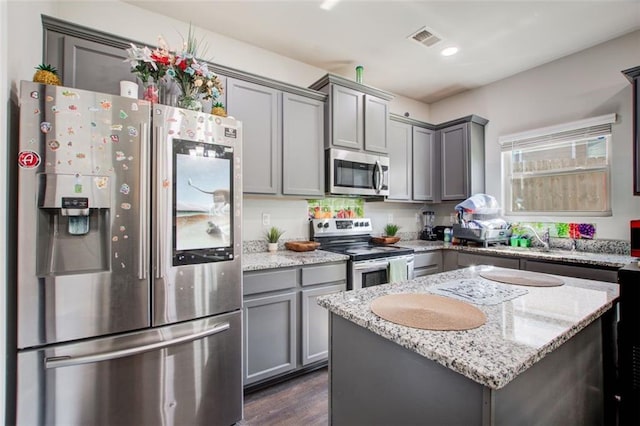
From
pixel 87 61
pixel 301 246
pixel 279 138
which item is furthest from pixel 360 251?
pixel 87 61

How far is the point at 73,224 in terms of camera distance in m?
1.33

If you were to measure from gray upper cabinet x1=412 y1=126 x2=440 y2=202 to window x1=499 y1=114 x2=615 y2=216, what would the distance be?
75 centimetres

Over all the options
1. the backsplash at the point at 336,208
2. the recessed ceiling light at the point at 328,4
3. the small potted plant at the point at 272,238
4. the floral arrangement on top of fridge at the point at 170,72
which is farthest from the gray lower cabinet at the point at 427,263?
the floral arrangement on top of fridge at the point at 170,72

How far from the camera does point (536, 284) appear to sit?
142 centimetres

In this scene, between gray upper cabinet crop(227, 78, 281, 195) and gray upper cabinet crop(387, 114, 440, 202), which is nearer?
gray upper cabinet crop(227, 78, 281, 195)

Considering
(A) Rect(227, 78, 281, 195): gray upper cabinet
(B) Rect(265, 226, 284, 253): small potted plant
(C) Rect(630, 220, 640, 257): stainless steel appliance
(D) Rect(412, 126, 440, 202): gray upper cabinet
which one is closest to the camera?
(C) Rect(630, 220, 640, 257): stainless steel appliance

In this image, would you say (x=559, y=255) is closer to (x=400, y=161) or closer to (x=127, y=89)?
(x=400, y=161)

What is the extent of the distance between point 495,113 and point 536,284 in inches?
110

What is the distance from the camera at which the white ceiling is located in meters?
2.22

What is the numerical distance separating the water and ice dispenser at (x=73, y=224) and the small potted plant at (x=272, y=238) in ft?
4.67

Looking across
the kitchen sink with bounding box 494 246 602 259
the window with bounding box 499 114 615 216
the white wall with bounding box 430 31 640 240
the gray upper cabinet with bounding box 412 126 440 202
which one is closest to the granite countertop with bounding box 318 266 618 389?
the kitchen sink with bounding box 494 246 602 259

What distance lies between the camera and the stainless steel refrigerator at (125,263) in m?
1.26

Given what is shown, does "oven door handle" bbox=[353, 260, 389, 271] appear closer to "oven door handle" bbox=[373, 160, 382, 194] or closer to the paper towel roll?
"oven door handle" bbox=[373, 160, 382, 194]

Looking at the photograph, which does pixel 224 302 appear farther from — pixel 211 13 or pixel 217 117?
pixel 211 13
